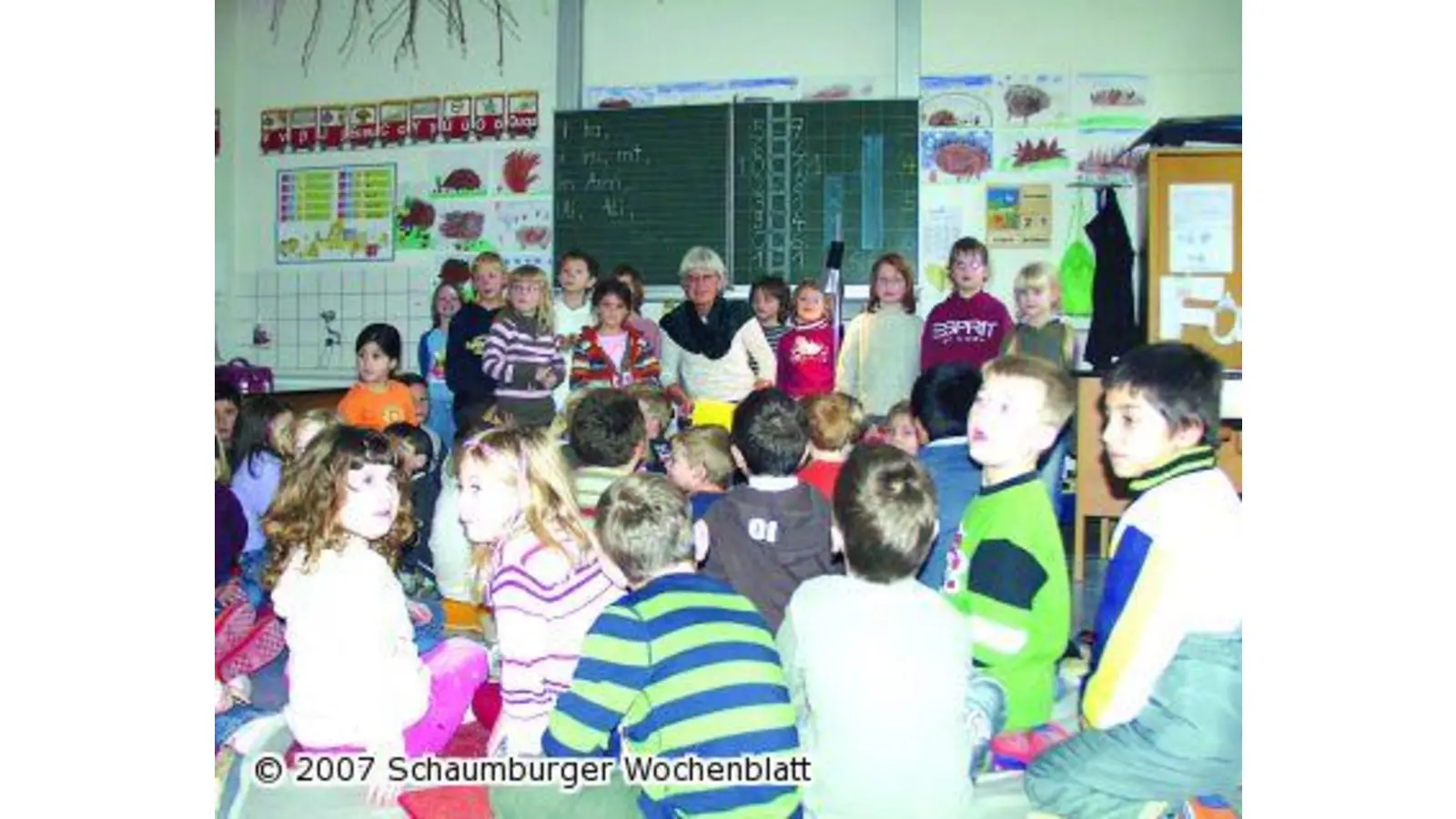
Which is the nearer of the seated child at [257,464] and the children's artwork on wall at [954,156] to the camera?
the seated child at [257,464]

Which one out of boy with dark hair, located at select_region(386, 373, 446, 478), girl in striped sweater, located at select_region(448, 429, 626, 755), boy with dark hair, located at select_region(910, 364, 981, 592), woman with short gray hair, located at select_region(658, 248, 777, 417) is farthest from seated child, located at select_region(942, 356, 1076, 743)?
woman with short gray hair, located at select_region(658, 248, 777, 417)

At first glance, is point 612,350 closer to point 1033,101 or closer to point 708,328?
point 708,328

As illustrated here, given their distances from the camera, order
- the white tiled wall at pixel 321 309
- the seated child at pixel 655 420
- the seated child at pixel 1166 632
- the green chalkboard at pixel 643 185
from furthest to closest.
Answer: the white tiled wall at pixel 321 309
the green chalkboard at pixel 643 185
the seated child at pixel 655 420
the seated child at pixel 1166 632

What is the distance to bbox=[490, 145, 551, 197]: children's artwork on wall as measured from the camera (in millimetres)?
6312

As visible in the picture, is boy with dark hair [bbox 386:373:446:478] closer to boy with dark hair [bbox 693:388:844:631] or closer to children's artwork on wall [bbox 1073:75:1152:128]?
boy with dark hair [bbox 693:388:844:631]

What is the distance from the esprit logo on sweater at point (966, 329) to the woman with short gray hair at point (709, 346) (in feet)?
2.06

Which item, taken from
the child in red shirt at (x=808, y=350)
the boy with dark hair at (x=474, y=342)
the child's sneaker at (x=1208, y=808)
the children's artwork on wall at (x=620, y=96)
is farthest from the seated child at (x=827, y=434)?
the children's artwork on wall at (x=620, y=96)

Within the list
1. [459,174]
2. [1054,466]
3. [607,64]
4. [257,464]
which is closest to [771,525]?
[257,464]

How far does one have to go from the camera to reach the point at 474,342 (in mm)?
4742

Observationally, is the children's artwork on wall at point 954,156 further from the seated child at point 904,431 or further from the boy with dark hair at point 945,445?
the boy with dark hair at point 945,445

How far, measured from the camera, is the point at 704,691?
1758 mm

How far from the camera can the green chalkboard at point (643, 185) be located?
240 inches

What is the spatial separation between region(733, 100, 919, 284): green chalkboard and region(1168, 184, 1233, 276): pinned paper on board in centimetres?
163

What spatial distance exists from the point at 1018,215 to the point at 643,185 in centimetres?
176
